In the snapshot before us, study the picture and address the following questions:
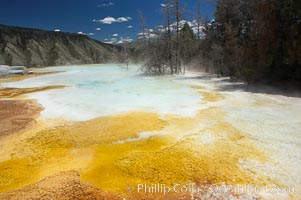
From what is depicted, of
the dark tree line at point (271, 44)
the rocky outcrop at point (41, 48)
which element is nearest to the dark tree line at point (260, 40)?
the dark tree line at point (271, 44)

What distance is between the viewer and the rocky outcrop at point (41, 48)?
69.5 m

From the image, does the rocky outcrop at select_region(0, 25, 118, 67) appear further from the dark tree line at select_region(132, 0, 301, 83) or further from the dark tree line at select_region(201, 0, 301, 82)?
the dark tree line at select_region(201, 0, 301, 82)

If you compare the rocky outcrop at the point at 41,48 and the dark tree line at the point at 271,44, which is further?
the rocky outcrop at the point at 41,48

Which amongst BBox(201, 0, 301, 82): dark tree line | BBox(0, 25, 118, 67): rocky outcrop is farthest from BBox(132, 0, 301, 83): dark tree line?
BBox(0, 25, 118, 67): rocky outcrop

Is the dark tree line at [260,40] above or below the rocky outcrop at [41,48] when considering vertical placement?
below

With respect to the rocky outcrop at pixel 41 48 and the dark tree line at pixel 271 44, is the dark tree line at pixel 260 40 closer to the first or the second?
the dark tree line at pixel 271 44

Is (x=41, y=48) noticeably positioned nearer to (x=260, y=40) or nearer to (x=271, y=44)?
(x=260, y=40)

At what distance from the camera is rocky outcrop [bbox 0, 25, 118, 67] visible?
6950 cm

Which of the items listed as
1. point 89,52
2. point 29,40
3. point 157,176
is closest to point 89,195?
point 157,176

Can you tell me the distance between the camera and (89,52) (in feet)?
302

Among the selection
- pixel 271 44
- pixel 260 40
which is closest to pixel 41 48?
pixel 260 40

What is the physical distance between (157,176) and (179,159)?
0.69m

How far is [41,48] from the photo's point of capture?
A: 78.1 metres

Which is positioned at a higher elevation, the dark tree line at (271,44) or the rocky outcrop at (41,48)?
the rocky outcrop at (41,48)
